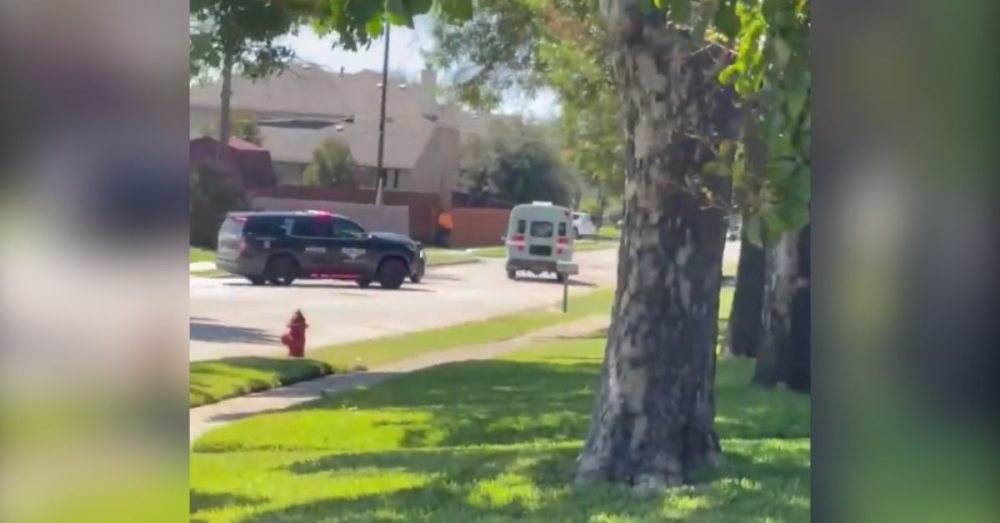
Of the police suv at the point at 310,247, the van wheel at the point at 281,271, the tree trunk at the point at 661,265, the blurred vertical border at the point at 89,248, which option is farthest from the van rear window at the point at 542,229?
the blurred vertical border at the point at 89,248

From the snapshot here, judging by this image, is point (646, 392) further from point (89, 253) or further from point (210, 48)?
point (89, 253)

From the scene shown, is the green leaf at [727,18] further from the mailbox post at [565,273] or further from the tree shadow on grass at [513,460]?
the tree shadow on grass at [513,460]

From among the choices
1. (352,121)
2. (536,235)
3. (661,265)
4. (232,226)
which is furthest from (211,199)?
(661,265)

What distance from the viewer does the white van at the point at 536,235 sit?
4.25 metres

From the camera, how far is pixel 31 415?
10.0ft

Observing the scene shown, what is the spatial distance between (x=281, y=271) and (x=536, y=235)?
85 cm

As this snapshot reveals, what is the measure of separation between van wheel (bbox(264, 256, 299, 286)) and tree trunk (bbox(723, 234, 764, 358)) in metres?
1.62

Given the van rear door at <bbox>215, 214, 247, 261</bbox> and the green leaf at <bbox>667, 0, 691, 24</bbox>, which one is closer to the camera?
the van rear door at <bbox>215, 214, 247, 261</bbox>

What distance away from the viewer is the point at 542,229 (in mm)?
4289

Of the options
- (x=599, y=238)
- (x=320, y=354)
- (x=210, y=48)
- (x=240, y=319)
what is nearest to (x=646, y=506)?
(x=599, y=238)

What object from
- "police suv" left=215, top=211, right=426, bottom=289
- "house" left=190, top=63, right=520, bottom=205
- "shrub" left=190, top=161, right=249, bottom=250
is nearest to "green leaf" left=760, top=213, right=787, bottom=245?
"house" left=190, top=63, right=520, bottom=205

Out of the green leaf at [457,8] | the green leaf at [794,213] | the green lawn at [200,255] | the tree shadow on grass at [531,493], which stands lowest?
the tree shadow on grass at [531,493]

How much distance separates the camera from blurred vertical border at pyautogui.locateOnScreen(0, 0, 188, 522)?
300 cm

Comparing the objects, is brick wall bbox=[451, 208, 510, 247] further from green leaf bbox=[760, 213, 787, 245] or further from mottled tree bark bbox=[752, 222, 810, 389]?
mottled tree bark bbox=[752, 222, 810, 389]
